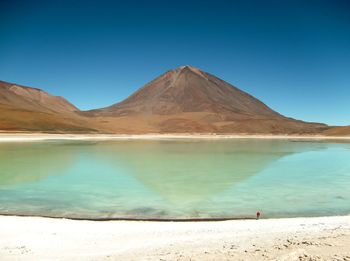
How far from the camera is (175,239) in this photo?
664 cm

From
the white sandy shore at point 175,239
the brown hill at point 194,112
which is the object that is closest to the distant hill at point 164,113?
the brown hill at point 194,112

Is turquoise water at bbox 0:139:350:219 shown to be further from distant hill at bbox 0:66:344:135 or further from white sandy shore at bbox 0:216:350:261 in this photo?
distant hill at bbox 0:66:344:135

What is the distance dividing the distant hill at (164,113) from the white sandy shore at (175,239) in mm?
77618

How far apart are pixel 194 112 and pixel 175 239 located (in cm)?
14714

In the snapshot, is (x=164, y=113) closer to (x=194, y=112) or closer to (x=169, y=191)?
(x=194, y=112)

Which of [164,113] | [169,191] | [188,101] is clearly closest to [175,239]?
[169,191]

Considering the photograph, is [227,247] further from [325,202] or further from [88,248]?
[325,202]

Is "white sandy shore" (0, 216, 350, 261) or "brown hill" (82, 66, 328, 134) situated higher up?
"brown hill" (82, 66, 328, 134)

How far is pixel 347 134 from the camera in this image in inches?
3588

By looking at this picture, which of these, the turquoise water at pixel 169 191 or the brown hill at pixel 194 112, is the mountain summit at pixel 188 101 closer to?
the brown hill at pixel 194 112

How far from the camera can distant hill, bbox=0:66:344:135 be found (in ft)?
318

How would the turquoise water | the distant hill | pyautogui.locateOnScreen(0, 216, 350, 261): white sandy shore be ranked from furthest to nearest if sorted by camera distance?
1. the distant hill
2. the turquoise water
3. pyautogui.locateOnScreen(0, 216, 350, 261): white sandy shore

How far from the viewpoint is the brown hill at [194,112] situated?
116938mm

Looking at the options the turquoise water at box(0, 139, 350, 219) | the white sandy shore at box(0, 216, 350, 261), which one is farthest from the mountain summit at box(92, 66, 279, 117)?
the white sandy shore at box(0, 216, 350, 261)
